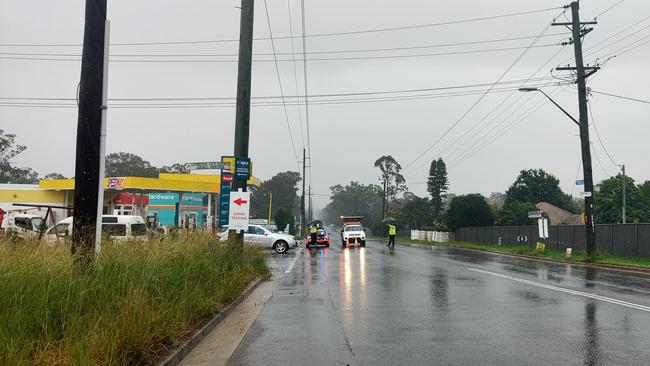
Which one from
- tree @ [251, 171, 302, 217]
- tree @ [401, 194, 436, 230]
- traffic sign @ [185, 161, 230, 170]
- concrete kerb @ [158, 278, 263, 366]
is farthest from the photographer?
tree @ [251, 171, 302, 217]

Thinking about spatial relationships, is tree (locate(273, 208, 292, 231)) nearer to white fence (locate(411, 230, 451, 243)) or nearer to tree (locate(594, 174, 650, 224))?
white fence (locate(411, 230, 451, 243))

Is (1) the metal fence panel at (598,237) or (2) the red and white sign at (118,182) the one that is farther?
(2) the red and white sign at (118,182)

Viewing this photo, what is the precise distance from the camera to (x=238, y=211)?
1628 centimetres

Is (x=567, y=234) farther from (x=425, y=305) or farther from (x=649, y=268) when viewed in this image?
(x=425, y=305)

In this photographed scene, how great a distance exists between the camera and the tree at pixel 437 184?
284 ft

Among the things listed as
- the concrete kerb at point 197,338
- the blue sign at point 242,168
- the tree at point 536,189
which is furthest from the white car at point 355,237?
the tree at point 536,189

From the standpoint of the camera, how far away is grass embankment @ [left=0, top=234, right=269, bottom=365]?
530 cm

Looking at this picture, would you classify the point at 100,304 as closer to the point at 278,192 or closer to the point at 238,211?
the point at 238,211

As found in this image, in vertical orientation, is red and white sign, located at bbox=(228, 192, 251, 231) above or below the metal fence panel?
above

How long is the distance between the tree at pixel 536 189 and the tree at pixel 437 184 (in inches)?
443

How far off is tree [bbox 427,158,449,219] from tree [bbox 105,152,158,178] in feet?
164

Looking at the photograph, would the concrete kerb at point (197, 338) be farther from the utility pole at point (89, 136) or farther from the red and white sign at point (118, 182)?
the red and white sign at point (118, 182)

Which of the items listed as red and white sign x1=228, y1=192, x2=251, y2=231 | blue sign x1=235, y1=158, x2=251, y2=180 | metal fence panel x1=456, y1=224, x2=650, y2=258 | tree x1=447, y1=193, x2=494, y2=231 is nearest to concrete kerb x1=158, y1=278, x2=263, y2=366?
red and white sign x1=228, y1=192, x2=251, y2=231

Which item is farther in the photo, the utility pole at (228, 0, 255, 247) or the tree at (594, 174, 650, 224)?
the tree at (594, 174, 650, 224)
